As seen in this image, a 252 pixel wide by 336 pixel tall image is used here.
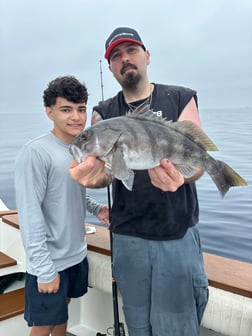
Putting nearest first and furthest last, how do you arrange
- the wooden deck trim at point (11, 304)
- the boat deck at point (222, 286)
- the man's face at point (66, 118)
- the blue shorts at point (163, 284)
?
1. the blue shorts at point (163, 284)
2. the boat deck at point (222, 286)
3. the man's face at point (66, 118)
4. the wooden deck trim at point (11, 304)

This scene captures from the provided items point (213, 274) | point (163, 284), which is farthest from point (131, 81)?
point (213, 274)

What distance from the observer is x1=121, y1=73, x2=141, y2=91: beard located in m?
2.45

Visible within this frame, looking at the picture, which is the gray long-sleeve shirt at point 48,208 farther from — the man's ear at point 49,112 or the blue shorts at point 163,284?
the blue shorts at point 163,284

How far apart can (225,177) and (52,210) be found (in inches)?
52.2

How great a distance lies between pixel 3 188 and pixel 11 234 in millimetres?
9616

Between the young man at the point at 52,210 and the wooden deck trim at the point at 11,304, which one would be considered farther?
the wooden deck trim at the point at 11,304

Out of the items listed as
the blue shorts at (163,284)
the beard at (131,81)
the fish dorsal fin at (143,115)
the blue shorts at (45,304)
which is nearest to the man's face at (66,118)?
the beard at (131,81)

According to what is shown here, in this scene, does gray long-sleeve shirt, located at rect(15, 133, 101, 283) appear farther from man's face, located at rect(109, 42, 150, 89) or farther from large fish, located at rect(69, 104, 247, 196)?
man's face, located at rect(109, 42, 150, 89)

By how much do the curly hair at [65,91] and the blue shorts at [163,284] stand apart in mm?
1150

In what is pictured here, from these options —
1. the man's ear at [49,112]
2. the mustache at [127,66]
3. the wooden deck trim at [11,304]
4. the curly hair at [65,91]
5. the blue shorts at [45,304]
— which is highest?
the mustache at [127,66]

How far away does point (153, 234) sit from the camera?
232 cm

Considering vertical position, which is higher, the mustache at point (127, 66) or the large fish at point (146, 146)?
the mustache at point (127, 66)

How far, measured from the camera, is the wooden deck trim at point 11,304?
3.55m

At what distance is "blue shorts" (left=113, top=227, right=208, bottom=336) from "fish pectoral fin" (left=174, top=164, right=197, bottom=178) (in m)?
0.45
